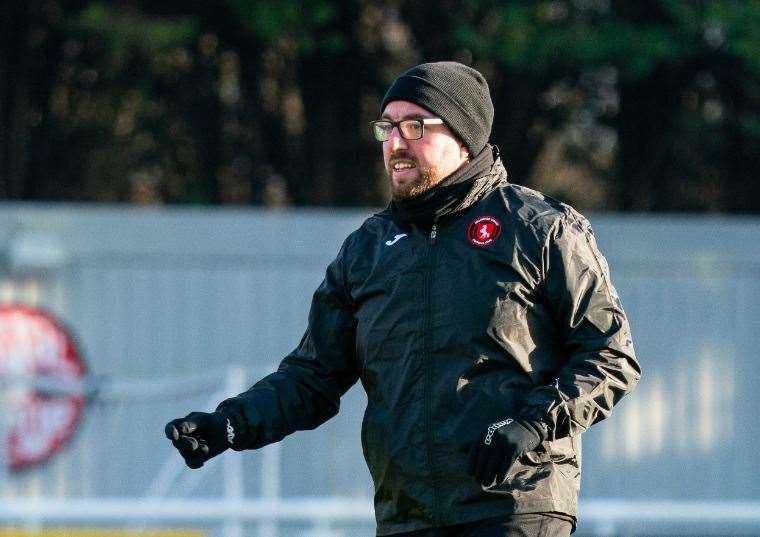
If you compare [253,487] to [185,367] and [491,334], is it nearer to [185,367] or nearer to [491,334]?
[185,367]

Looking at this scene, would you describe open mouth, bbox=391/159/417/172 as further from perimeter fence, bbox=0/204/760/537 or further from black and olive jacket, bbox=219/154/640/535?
perimeter fence, bbox=0/204/760/537

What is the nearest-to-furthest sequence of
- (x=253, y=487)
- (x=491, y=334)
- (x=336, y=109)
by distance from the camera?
(x=491, y=334) → (x=253, y=487) → (x=336, y=109)

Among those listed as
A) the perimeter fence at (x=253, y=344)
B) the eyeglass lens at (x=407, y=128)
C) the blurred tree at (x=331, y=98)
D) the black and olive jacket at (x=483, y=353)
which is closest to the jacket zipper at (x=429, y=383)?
the black and olive jacket at (x=483, y=353)

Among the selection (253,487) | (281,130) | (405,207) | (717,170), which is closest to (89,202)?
(281,130)

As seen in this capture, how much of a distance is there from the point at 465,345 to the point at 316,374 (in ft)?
1.54

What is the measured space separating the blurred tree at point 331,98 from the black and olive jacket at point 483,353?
10.7 m

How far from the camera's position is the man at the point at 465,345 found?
326 cm

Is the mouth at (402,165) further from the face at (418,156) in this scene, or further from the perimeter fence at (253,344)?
the perimeter fence at (253,344)

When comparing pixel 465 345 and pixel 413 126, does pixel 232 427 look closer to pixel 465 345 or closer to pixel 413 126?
pixel 465 345

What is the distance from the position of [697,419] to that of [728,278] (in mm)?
926

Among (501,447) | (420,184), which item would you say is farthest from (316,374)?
(501,447)

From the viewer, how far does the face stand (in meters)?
3.44

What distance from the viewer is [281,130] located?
16.0 m

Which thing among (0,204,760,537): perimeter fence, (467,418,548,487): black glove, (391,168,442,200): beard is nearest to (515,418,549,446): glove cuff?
(467,418,548,487): black glove
